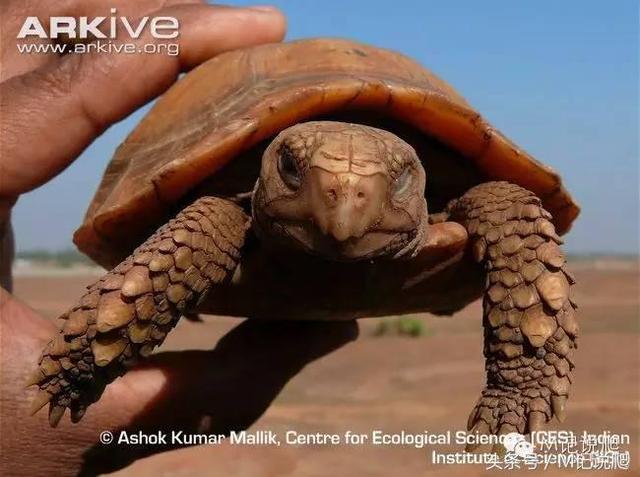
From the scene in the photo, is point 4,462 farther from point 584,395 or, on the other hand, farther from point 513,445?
point 584,395

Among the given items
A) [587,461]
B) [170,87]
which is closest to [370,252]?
[170,87]

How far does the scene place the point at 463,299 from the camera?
3076 millimetres

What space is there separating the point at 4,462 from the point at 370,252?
1.75 metres

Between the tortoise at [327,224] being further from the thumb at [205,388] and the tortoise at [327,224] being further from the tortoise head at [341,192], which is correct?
the thumb at [205,388]

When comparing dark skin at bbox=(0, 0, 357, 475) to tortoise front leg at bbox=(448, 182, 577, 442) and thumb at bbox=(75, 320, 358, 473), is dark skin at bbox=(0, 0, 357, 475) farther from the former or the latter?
tortoise front leg at bbox=(448, 182, 577, 442)

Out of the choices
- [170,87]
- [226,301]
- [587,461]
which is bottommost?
[587,461]

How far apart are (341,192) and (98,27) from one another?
7.05 feet

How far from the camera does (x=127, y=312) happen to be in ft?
7.10

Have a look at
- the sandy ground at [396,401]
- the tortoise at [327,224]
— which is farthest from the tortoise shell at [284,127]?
the sandy ground at [396,401]

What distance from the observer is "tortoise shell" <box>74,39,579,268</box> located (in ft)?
8.24

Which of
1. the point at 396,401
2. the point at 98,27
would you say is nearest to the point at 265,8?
the point at 98,27

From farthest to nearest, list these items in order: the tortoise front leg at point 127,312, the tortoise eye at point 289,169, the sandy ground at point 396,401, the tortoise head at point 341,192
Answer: the sandy ground at point 396,401 < the tortoise front leg at point 127,312 < the tortoise eye at point 289,169 < the tortoise head at point 341,192

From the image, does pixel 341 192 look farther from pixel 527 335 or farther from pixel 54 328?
pixel 54 328

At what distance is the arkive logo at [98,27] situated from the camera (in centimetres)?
321
